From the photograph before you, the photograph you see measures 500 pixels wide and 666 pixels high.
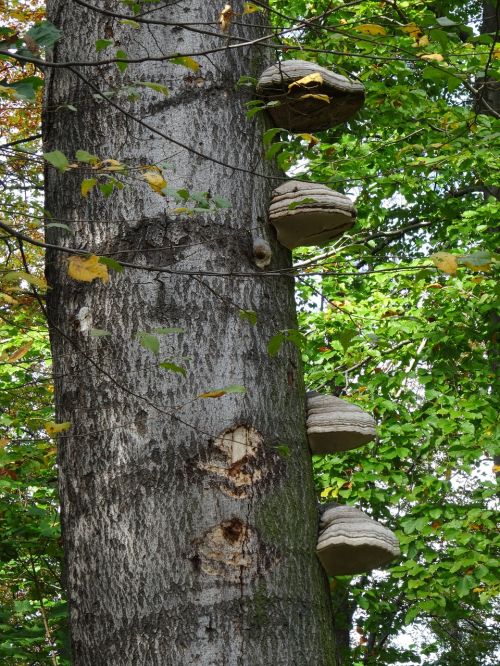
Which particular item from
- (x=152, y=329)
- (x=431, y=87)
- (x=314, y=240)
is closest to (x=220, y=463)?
(x=152, y=329)

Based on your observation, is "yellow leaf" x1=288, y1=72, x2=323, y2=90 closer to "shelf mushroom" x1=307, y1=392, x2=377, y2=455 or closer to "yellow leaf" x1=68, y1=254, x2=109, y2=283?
"shelf mushroom" x1=307, y1=392, x2=377, y2=455

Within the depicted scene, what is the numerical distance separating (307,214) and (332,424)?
701mm

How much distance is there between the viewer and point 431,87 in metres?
11.0

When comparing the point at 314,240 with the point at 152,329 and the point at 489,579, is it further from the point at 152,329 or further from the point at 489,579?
the point at 489,579

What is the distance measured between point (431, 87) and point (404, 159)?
3213 millimetres

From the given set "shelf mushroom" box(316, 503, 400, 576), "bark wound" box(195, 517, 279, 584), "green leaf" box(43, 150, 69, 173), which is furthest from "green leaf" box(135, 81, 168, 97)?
"shelf mushroom" box(316, 503, 400, 576)

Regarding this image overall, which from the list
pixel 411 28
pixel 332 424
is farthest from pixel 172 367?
pixel 411 28

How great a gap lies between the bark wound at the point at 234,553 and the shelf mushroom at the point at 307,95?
1.35 meters

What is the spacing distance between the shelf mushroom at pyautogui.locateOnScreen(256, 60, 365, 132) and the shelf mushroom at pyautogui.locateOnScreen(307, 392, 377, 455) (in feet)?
3.20

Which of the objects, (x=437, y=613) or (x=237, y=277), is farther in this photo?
(x=437, y=613)

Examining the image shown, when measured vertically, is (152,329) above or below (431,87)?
below

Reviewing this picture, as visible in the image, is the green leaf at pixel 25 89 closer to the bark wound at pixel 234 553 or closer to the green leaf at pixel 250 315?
the green leaf at pixel 250 315

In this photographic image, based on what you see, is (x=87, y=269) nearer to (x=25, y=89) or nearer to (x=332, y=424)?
(x=25, y=89)

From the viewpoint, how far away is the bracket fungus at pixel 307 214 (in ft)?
8.87
